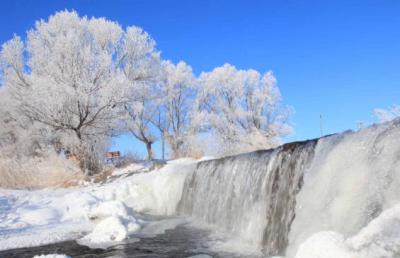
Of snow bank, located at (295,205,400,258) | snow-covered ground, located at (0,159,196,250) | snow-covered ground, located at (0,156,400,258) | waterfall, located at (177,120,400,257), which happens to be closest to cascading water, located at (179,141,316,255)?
waterfall, located at (177,120,400,257)

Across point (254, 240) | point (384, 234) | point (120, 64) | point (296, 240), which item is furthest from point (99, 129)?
point (384, 234)

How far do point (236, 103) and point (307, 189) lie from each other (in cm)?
3132

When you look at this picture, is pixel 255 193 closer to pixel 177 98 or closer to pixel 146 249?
pixel 146 249

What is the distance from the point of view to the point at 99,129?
19.7 metres

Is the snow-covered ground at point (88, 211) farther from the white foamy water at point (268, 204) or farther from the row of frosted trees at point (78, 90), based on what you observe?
the row of frosted trees at point (78, 90)

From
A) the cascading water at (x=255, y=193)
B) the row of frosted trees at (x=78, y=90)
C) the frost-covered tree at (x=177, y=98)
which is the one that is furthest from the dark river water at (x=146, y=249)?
the frost-covered tree at (x=177, y=98)

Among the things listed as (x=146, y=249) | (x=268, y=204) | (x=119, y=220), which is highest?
(x=268, y=204)

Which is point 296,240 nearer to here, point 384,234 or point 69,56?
point 384,234

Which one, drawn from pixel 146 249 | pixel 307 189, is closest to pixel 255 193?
pixel 307 189

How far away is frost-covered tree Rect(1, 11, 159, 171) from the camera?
17.3 metres

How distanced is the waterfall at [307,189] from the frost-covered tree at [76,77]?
11.1 meters

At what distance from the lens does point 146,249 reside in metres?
5.59

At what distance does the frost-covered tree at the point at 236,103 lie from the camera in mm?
34031

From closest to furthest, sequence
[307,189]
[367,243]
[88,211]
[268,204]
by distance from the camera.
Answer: [367,243], [307,189], [268,204], [88,211]
